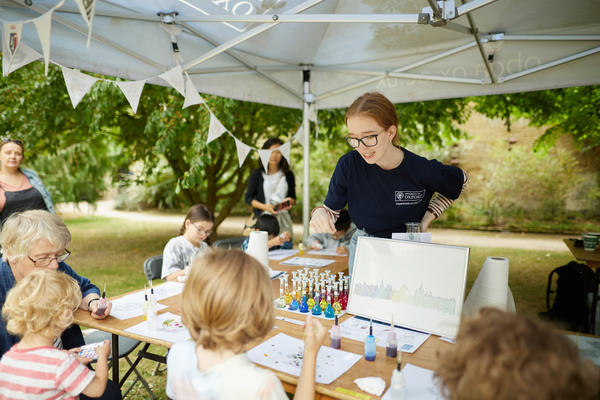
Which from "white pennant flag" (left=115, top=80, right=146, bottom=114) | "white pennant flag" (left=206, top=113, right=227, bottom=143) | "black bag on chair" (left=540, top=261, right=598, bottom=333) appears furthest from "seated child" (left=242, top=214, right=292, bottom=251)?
"black bag on chair" (left=540, top=261, right=598, bottom=333)

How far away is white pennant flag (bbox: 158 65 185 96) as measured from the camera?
126 inches

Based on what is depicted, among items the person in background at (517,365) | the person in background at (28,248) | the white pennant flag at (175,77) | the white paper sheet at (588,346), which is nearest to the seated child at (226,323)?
the person in background at (517,365)

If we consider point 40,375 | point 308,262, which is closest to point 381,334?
point 40,375

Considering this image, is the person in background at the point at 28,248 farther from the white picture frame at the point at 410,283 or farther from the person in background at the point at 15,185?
the person in background at the point at 15,185

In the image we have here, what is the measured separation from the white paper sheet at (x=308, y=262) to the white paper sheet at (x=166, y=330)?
4.98ft

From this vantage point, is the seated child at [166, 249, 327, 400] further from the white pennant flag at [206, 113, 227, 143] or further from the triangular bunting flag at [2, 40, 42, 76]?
the white pennant flag at [206, 113, 227, 143]

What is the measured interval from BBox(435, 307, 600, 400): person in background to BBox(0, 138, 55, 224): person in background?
4.79 m

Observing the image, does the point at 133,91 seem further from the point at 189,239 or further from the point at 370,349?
the point at 370,349

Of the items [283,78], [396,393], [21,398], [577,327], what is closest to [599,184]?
[577,327]

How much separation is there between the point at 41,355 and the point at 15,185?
359cm

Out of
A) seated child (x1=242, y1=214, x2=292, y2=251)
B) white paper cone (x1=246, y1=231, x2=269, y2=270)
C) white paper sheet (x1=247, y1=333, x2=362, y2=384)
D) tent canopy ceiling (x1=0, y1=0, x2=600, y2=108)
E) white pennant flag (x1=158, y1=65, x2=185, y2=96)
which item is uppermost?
tent canopy ceiling (x1=0, y1=0, x2=600, y2=108)

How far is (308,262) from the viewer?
3516mm

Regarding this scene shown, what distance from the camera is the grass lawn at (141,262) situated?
5.42m

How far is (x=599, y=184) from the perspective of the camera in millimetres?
12008
